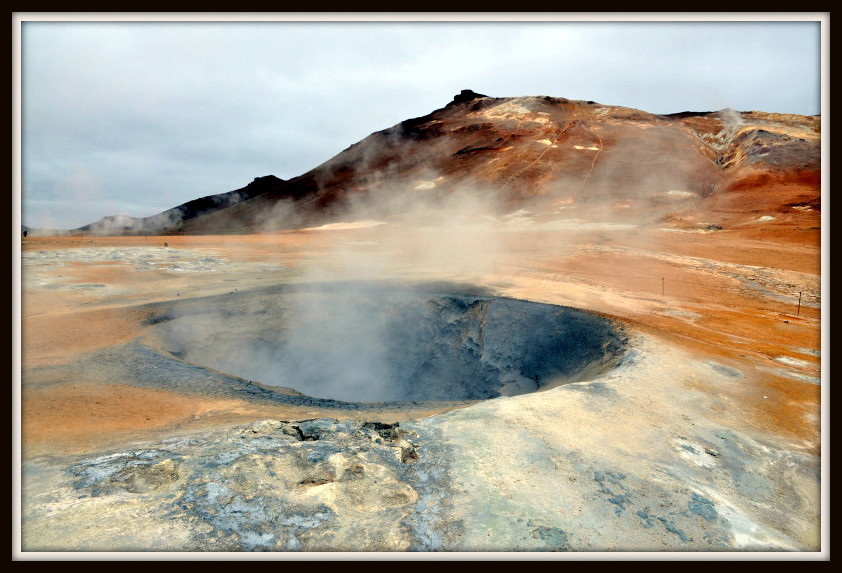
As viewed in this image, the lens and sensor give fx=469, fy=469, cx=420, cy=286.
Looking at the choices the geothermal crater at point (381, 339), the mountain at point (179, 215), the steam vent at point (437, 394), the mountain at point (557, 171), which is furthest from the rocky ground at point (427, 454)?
the mountain at point (179, 215)

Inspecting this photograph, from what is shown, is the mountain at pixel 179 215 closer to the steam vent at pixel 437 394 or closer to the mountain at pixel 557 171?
the mountain at pixel 557 171

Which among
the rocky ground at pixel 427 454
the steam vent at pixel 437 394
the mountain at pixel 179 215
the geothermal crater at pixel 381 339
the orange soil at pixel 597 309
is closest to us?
the rocky ground at pixel 427 454

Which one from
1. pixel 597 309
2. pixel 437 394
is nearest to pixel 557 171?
pixel 597 309

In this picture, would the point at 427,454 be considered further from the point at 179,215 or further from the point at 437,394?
the point at 179,215

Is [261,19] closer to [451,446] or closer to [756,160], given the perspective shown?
[451,446]

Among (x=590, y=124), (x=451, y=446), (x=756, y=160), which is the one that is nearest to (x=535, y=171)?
(x=590, y=124)

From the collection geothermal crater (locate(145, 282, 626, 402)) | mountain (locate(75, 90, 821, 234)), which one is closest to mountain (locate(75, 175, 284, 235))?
mountain (locate(75, 90, 821, 234))

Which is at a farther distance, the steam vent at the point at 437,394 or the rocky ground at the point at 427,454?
the steam vent at the point at 437,394
